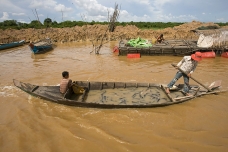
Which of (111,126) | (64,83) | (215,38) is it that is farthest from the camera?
(215,38)

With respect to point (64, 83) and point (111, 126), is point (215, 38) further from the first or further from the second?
Result: point (64, 83)

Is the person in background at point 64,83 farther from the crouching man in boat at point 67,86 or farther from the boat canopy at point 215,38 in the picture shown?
the boat canopy at point 215,38

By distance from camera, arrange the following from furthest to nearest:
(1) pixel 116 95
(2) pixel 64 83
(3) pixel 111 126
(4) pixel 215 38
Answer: (4) pixel 215 38, (1) pixel 116 95, (2) pixel 64 83, (3) pixel 111 126

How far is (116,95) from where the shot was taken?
5.24 metres

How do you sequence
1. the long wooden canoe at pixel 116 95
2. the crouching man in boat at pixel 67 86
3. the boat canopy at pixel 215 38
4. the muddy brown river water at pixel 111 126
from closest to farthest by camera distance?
the muddy brown river water at pixel 111 126 → the long wooden canoe at pixel 116 95 → the crouching man in boat at pixel 67 86 → the boat canopy at pixel 215 38

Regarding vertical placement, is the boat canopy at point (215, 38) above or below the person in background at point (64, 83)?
above

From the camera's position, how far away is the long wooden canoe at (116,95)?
14.7ft

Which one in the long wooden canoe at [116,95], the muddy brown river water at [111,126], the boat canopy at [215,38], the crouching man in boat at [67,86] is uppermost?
the boat canopy at [215,38]

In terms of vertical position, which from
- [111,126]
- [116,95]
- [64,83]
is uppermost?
[64,83]

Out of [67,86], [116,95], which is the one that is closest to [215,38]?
[116,95]

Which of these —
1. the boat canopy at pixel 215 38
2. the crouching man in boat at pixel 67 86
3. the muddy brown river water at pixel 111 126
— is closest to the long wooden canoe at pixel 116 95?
the crouching man in boat at pixel 67 86

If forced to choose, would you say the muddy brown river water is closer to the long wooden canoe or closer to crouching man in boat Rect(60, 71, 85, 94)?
the long wooden canoe

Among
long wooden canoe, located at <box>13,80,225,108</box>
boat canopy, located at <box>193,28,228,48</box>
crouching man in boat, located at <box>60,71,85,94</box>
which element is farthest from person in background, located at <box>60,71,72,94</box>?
boat canopy, located at <box>193,28,228,48</box>

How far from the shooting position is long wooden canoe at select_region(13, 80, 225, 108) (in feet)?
14.7
